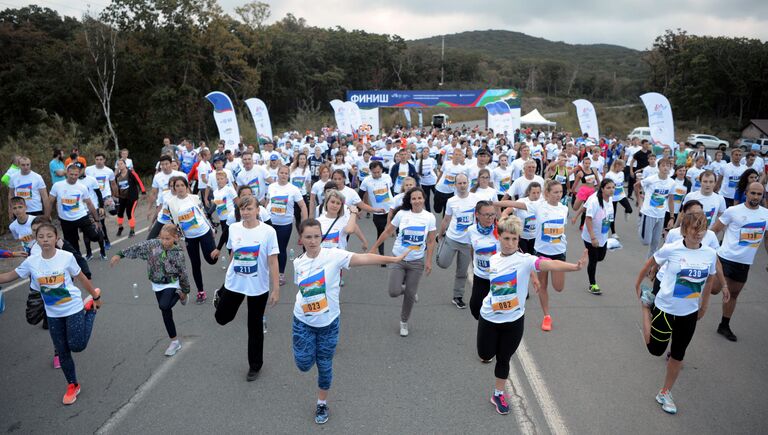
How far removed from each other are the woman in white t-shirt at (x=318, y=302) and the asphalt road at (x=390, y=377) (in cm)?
50

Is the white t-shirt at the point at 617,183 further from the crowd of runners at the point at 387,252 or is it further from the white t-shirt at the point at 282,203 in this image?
the white t-shirt at the point at 282,203

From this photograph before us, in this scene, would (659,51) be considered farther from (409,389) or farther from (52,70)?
(409,389)

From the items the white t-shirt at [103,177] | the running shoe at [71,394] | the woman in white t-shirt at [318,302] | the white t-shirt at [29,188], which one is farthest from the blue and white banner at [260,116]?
the woman in white t-shirt at [318,302]

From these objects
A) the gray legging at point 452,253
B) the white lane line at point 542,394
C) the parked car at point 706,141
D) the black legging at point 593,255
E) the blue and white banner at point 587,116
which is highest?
the blue and white banner at point 587,116

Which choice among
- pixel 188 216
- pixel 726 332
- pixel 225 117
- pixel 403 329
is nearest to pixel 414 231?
pixel 403 329

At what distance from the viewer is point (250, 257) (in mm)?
4594

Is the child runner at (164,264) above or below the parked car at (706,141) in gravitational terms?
above

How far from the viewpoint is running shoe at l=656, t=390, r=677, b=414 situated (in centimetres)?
419

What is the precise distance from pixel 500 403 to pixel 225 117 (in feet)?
47.4

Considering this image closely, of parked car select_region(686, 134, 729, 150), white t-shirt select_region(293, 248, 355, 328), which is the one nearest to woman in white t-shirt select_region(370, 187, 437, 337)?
white t-shirt select_region(293, 248, 355, 328)

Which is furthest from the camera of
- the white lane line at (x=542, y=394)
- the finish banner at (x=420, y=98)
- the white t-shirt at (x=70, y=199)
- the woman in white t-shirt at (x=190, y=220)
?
the finish banner at (x=420, y=98)

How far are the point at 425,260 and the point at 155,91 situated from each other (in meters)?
33.8

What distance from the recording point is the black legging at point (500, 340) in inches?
163

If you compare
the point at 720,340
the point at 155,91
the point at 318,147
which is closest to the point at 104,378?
the point at 720,340
